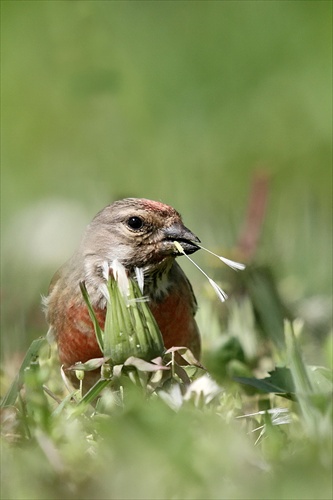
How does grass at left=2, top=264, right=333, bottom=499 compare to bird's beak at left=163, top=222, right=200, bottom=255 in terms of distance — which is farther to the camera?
bird's beak at left=163, top=222, right=200, bottom=255

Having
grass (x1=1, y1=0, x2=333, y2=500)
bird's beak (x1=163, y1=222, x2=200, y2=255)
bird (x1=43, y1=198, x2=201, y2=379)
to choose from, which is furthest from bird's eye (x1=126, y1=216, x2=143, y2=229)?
grass (x1=1, y1=0, x2=333, y2=500)

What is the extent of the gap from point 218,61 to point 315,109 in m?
0.88

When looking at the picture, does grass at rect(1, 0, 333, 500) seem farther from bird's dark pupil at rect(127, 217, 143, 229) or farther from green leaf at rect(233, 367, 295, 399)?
bird's dark pupil at rect(127, 217, 143, 229)

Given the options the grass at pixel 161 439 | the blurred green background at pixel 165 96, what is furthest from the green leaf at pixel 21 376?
the blurred green background at pixel 165 96

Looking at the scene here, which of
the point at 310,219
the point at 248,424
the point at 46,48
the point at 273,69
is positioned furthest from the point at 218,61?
the point at 248,424

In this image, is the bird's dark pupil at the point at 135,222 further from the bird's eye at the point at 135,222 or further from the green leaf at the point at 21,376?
the green leaf at the point at 21,376

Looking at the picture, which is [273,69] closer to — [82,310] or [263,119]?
[263,119]

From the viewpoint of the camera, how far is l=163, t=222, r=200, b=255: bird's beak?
376 cm

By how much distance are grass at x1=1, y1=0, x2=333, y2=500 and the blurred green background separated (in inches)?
0.6

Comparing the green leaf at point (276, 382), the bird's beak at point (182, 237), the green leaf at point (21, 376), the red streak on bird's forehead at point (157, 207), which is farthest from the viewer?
the red streak on bird's forehead at point (157, 207)

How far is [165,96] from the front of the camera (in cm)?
789

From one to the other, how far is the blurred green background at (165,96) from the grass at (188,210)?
0.01 metres

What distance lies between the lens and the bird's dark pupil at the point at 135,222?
3887 mm

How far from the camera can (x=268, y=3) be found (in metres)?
8.28
